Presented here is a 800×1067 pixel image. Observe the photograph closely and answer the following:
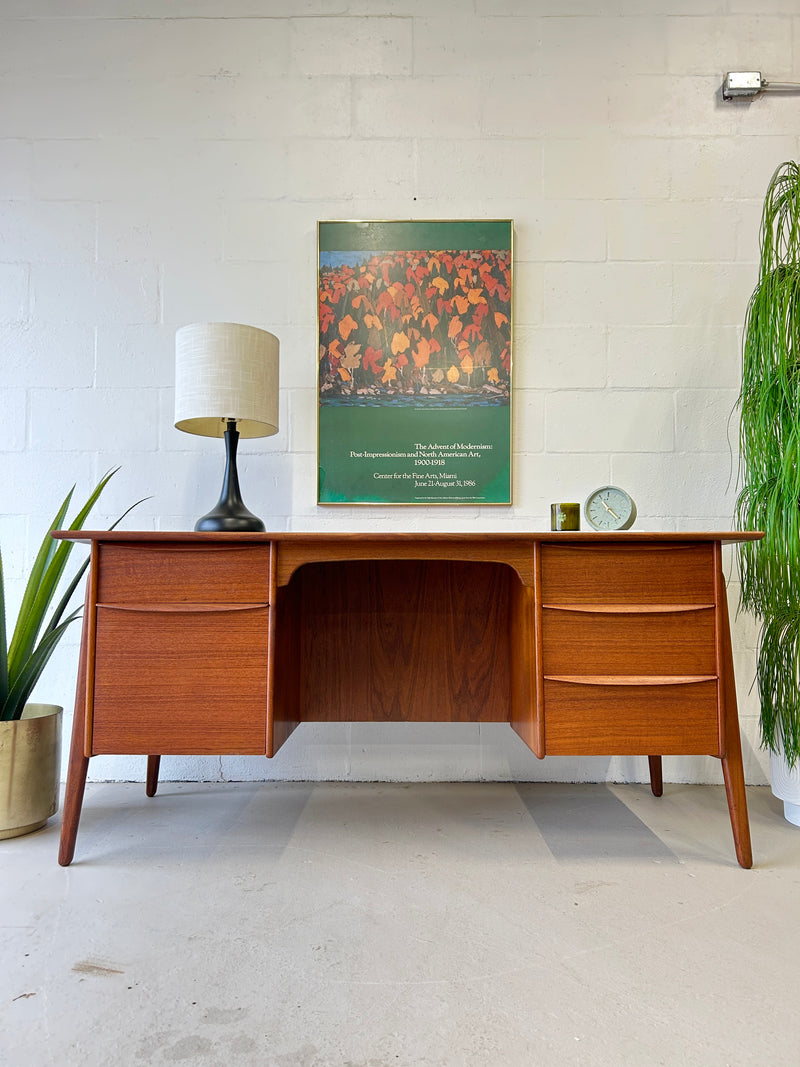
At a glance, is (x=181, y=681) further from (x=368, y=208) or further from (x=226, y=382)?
(x=368, y=208)

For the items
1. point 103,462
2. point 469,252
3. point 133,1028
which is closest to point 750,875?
point 133,1028

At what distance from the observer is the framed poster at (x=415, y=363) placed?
2.25 meters

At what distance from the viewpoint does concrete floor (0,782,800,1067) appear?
984 mm

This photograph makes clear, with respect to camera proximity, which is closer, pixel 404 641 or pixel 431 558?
pixel 431 558

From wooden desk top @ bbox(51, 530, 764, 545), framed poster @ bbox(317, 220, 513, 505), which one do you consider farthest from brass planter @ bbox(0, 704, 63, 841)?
framed poster @ bbox(317, 220, 513, 505)

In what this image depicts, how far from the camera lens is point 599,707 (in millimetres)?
1534

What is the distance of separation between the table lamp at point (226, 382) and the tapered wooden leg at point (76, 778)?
470 millimetres

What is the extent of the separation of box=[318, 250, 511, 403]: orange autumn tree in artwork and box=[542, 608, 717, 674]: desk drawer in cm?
98

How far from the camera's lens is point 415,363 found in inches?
89.3

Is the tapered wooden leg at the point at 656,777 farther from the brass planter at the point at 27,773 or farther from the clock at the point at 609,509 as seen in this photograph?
the brass planter at the point at 27,773

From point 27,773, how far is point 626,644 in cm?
159

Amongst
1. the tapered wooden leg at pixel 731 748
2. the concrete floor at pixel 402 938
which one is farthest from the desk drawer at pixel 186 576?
the tapered wooden leg at pixel 731 748

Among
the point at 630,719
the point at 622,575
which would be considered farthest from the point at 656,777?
the point at 622,575

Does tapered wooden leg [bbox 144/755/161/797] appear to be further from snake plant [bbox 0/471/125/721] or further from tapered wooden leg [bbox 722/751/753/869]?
tapered wooden leg [bbox 722/751/753/869]
